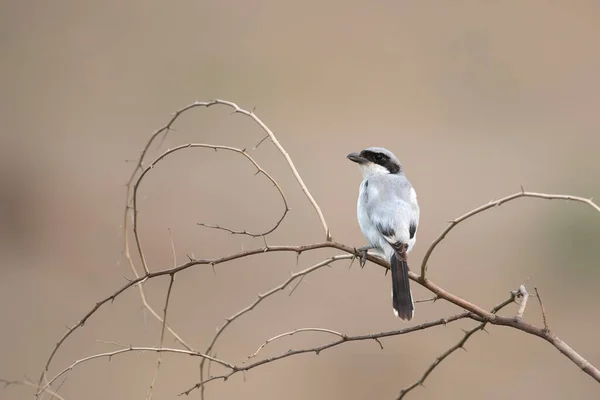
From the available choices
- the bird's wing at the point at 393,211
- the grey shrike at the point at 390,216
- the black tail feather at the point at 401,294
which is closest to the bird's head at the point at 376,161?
the grey shrike at the point at 390,216

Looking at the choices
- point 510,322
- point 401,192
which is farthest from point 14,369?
point 510,322

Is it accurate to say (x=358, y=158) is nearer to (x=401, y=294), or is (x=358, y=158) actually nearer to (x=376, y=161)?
(x=376, y=161)

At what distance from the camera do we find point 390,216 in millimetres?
3514

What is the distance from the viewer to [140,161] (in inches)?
98.3

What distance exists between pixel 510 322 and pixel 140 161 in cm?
123

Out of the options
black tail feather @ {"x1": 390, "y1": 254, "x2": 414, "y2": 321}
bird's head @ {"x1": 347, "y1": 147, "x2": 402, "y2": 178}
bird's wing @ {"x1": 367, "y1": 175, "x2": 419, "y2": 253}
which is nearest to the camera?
black tail feather @ {"x1": 390, "y1": 254, "x2": 414, "y2": 321}

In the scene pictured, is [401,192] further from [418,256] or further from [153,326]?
[418,256]

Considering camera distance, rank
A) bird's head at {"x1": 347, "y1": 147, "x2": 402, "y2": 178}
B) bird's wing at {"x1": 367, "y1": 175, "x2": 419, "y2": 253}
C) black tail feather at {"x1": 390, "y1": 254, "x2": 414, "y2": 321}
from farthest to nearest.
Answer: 1. bird's head at {"x1": 347, "y1": 147, "x2": 402, "y2": 178}
2. bird's wing at {"x1": 367, "y1": 175, "x2": 419, "y2": 253}
3. black tail feather at {"x1": 390, "y1": 254, "x2": 414, "y2": 321}

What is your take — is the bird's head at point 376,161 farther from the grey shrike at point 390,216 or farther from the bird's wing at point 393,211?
the bird's wing at point 393,211

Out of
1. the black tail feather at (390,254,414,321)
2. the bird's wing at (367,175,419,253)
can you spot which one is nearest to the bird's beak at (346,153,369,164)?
the bird's wing at (367,175,419,253)

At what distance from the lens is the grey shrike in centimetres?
320

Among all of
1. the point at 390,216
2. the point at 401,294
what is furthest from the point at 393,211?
Result: the point at 401,294

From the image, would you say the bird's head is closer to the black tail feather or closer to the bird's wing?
the bird's wing

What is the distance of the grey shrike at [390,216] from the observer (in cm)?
320
